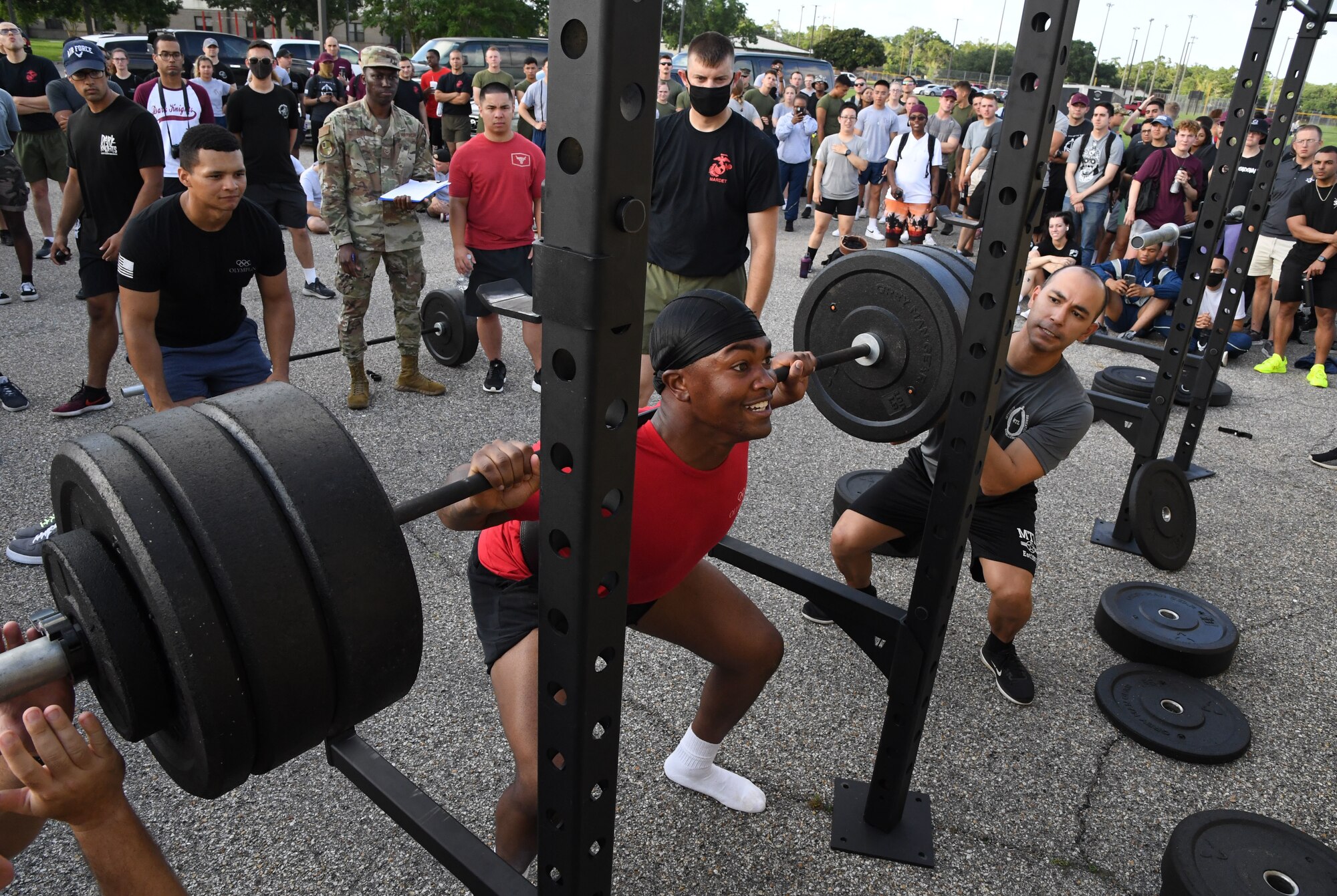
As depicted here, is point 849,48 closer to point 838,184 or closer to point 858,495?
point 838,184

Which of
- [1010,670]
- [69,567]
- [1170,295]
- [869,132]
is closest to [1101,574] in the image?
[1010,670]

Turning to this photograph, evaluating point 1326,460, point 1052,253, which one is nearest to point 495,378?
point 1052,253

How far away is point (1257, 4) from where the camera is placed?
3.58m

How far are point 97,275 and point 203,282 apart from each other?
188 cm

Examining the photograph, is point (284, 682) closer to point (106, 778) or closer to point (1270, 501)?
point (106, 778)

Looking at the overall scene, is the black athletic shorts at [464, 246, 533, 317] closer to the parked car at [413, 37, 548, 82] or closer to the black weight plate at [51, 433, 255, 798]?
the black weight plate at [51, 433, 255, 798]

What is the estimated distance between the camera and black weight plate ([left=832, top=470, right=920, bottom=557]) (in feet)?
11.5

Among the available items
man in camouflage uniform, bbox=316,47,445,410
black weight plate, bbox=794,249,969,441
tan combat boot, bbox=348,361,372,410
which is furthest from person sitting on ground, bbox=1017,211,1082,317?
tan combat boot, bbox=348,361,372,410

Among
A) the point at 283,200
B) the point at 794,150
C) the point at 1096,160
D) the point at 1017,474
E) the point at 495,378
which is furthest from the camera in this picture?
the point at 794,150

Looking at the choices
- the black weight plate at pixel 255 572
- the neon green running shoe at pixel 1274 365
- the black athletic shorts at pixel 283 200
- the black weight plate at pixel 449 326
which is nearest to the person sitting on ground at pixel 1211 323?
the neon green running shoe at pixel 1274 365

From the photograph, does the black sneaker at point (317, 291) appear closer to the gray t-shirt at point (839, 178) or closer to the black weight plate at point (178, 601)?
the gray t-shirt at point (839, 178)

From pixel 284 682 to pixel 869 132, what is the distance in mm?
10227

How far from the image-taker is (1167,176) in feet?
26.3

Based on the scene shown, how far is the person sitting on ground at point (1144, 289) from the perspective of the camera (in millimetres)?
7121
